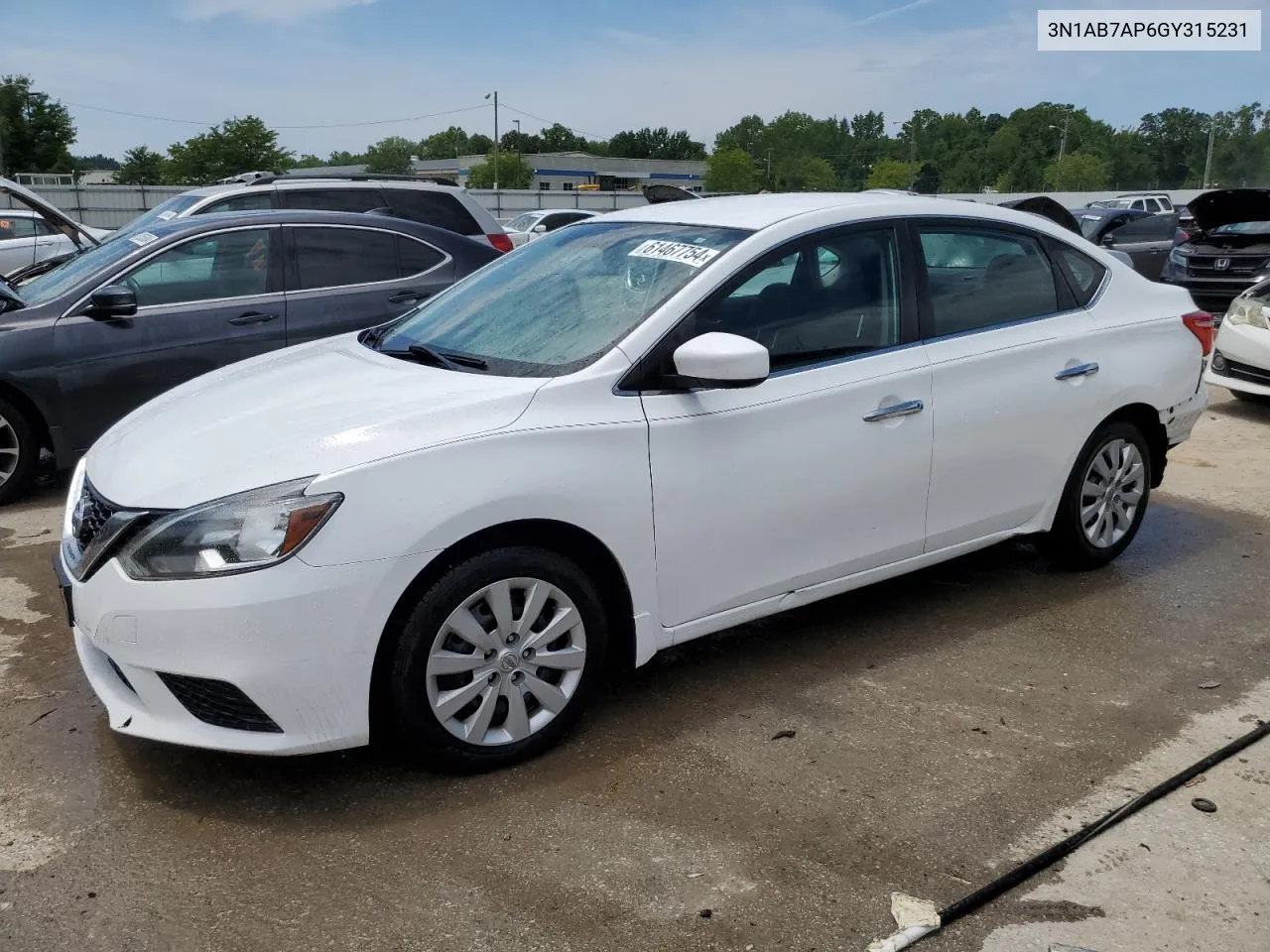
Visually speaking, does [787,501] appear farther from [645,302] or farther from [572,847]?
[572,847]

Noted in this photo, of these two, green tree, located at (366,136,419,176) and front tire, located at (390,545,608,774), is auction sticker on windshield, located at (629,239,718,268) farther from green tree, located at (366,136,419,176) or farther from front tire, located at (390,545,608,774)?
green tree, located at (366,136,419,176)

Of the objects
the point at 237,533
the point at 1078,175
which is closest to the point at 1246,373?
the point at 237,533

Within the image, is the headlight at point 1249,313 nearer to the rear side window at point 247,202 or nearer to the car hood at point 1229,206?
the car hood at point 1229,206

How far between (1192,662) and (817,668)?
141cm

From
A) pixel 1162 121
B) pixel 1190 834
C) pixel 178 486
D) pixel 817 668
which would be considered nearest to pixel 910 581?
pixel 817 668

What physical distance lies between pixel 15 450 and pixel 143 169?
73.3m

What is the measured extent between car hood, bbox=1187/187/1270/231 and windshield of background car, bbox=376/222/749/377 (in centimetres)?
1082

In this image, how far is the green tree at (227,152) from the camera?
65438mm

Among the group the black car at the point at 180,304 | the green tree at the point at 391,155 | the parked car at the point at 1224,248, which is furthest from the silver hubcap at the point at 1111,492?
the green tree at the point at 391,155

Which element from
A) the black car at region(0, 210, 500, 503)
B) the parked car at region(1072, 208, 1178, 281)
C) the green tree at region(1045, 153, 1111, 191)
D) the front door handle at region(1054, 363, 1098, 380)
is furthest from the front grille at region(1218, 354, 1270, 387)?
the green tree at region(1045, 153, 1111, 191)

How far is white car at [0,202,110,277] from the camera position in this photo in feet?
41.4

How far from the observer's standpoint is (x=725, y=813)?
120 inches

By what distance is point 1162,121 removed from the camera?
112 meters

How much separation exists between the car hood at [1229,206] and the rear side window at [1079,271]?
916 centimetres
